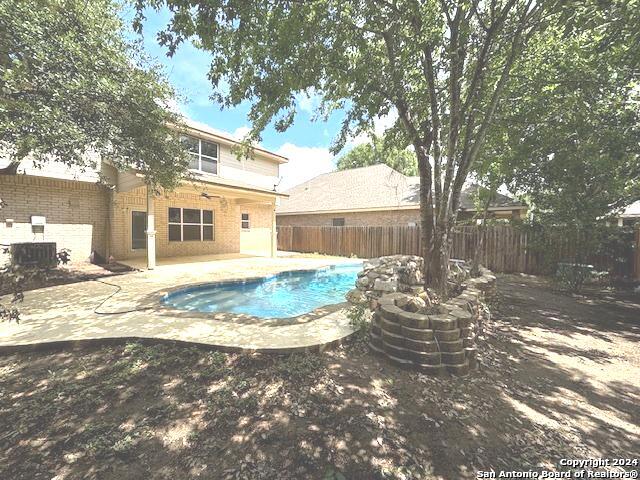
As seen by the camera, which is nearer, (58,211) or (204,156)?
(58,211)

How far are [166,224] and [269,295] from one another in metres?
7.50

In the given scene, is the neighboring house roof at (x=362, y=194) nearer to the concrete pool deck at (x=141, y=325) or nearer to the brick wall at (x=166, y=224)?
the brick wall at (x=166, y=224)

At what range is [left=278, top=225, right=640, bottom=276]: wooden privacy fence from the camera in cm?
920

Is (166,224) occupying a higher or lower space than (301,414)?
higher

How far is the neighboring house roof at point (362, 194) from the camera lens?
14.4m

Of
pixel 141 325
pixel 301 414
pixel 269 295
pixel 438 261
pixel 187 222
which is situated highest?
pixel 187 222

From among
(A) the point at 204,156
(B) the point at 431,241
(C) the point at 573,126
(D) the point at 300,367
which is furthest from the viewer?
(A) the point at 204,156

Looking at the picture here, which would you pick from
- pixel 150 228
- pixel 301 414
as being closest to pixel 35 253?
pixel 150 228

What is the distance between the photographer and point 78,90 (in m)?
4.96

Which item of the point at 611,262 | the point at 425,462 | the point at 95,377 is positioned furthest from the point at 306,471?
the point at 611,262

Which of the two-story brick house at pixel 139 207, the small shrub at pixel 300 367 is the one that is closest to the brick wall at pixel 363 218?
the two-story brick house at pixel 139 207

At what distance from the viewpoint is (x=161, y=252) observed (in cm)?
1238

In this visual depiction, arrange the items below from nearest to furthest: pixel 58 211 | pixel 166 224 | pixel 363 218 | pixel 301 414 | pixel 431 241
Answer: pixel 301 414, pixel 431 241, pixel 58 211, pixel 166 224, pixel 363 218

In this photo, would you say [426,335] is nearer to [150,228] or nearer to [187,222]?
[150,228]
